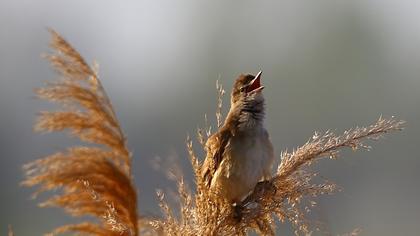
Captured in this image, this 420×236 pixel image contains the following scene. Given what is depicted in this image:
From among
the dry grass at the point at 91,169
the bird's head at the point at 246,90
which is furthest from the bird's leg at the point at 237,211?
the bird's head at the point at 246,90

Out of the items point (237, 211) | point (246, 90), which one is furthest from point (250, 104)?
point (237, 211)

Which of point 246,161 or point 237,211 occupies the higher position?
point 246,161

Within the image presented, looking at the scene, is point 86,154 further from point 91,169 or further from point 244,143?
point 244,143

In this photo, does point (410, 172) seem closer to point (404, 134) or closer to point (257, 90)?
point (404, 134)

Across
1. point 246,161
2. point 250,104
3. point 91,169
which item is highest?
point 250,104

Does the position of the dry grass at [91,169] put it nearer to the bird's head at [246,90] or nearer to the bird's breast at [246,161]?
the bird's breast at [246,161]
